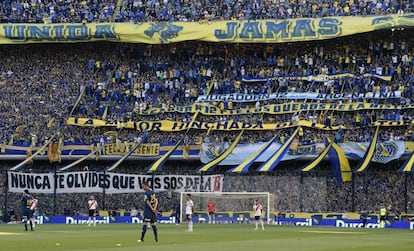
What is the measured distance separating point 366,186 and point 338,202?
6.29ft

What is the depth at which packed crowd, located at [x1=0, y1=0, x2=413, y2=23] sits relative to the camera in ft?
223

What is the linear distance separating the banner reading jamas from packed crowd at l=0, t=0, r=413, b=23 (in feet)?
50.5

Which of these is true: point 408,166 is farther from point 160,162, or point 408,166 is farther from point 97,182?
point 97,182

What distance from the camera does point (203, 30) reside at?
2665 inches

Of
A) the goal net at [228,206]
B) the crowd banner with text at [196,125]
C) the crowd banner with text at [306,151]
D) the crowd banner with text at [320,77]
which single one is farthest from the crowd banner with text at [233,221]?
the crowd banner with text at [320,77]

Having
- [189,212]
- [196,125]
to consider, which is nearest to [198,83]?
[196,125]

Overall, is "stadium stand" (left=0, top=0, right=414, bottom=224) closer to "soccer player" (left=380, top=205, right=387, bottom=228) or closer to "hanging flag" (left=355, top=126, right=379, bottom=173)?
"hanging flag" (left=355, top=126, right=379, bottom=173)

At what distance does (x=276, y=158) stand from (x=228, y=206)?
162 inches

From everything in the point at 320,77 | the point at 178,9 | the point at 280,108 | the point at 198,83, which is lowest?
the point at 280,108

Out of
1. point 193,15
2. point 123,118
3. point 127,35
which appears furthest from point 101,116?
point 193,15

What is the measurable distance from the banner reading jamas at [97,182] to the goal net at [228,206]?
141cm

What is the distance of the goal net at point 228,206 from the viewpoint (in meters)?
56.7

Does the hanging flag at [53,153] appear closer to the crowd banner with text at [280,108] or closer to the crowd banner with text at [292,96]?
the crowd banner with text at [280,108]

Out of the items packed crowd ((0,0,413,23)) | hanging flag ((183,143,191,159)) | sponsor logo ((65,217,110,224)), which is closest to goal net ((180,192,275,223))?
sponsor logo ((65,217,110,224))
